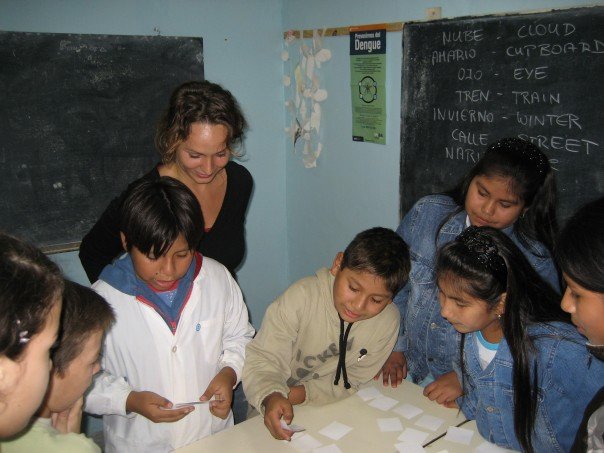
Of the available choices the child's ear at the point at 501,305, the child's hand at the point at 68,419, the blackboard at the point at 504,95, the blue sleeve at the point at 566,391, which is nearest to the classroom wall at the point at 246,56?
the blackboard at the point at 504,95

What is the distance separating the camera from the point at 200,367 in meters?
1.59

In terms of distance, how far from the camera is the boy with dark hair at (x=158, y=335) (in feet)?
4.78

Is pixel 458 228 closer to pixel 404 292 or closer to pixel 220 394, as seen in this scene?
pixel 404 292

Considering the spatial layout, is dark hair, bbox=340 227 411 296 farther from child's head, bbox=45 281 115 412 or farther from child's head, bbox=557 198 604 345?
child's head, bbox=45 281 115 412

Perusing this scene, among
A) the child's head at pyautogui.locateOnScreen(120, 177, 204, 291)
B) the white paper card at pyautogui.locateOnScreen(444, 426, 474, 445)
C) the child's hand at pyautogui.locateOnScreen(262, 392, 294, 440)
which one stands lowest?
the white paper card at pyautogui.locateOnScreen(444, 426, 474, 445)

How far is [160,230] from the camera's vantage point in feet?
4.77

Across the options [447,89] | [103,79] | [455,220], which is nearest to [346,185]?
[447,89]

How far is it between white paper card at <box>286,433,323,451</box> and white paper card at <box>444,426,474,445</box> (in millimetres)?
381

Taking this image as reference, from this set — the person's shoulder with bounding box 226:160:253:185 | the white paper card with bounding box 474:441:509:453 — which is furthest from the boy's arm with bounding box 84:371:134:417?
the white paper card with bounding box 474:441:509:453

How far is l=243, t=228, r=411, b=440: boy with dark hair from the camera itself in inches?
61.5

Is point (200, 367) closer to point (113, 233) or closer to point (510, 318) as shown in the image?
point (113, 233)

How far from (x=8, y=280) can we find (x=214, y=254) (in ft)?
4.05

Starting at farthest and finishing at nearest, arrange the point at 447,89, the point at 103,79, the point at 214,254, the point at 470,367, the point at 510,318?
1. the point at 103,79
2. the point at 447,89
3. the point at 214,254
4. the point at 470,367
5. the point at 510,318

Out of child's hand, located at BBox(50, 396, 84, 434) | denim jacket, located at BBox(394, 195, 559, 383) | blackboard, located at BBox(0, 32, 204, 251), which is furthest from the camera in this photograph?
blackboard, located at BBox(0, 32, 204, 251)
